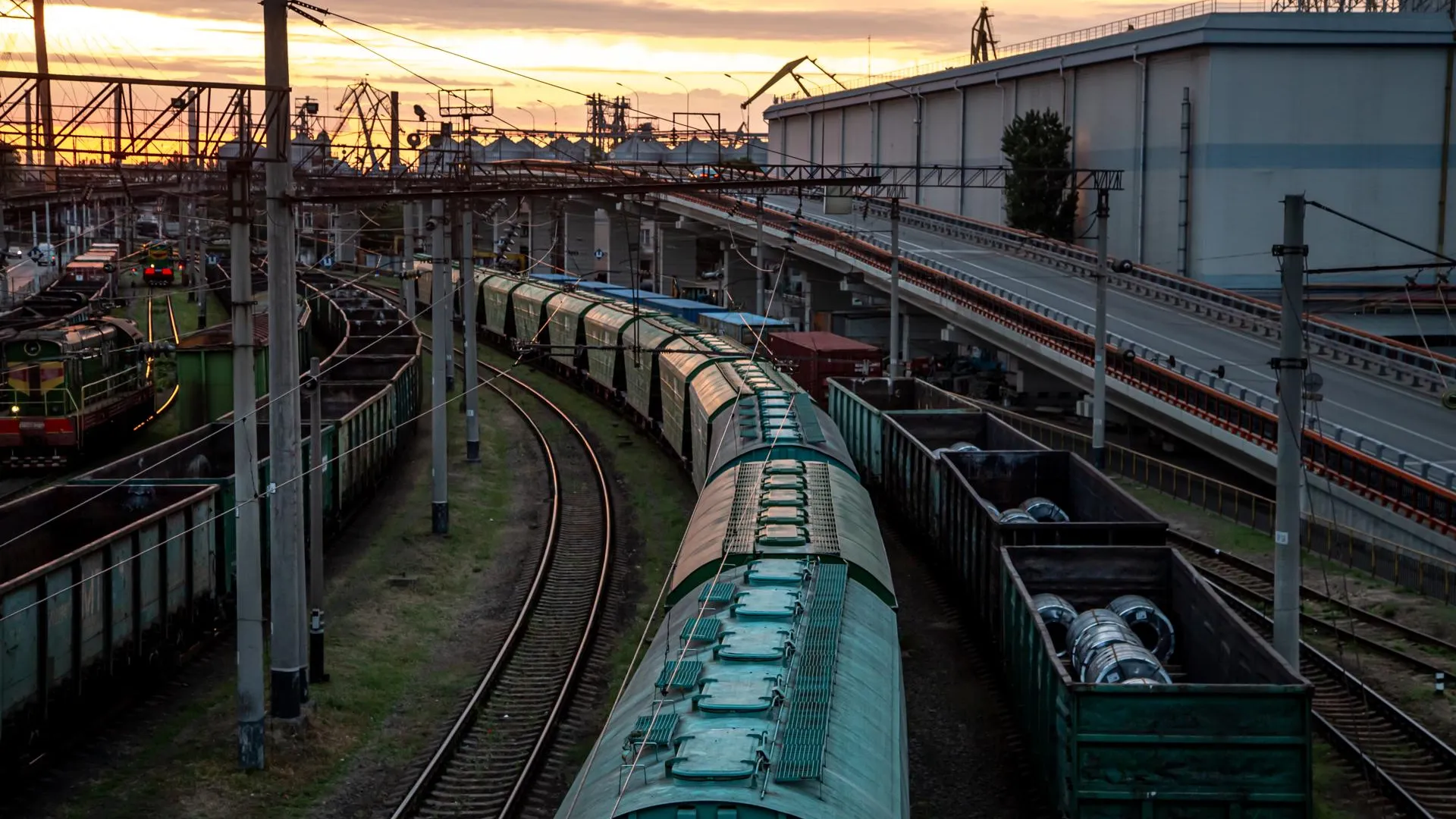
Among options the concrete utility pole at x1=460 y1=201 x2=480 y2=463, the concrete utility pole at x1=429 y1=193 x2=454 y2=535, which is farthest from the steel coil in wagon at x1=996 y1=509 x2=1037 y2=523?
the concrete utility pole at x1=460 y1=201 x2=480 y2=463

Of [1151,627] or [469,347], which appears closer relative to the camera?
[1151,627]

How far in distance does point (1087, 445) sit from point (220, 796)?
31.5 m

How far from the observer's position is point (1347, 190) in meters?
61.9

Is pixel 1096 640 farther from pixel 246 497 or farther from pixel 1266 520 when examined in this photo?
pixel 1266 520

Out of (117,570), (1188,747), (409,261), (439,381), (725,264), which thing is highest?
(409,261)

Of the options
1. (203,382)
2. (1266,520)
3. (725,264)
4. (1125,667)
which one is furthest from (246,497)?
(725,264)

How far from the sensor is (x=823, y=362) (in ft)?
152

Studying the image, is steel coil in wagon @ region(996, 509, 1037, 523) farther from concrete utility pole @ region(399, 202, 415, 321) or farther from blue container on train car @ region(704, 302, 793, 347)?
concrete utility pole @ region(399, 202, 415, 321)

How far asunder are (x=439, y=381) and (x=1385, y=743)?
19740 mm

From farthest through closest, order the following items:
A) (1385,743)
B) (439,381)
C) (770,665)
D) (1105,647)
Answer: (439,381)
(1385,743)
(1105,647)
(770,665)

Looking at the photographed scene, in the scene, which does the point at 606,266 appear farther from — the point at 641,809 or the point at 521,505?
the point at 641,809

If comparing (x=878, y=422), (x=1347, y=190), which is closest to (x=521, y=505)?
(x=878, y=422)

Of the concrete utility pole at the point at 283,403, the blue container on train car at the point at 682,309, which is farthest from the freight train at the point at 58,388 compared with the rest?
the blue container on train car at the point at 682,309

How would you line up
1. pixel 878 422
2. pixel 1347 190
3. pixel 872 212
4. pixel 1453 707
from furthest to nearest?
pixel 872 212 → pixel 1347 190 → pixel 878 422 → pixel 1453 707
